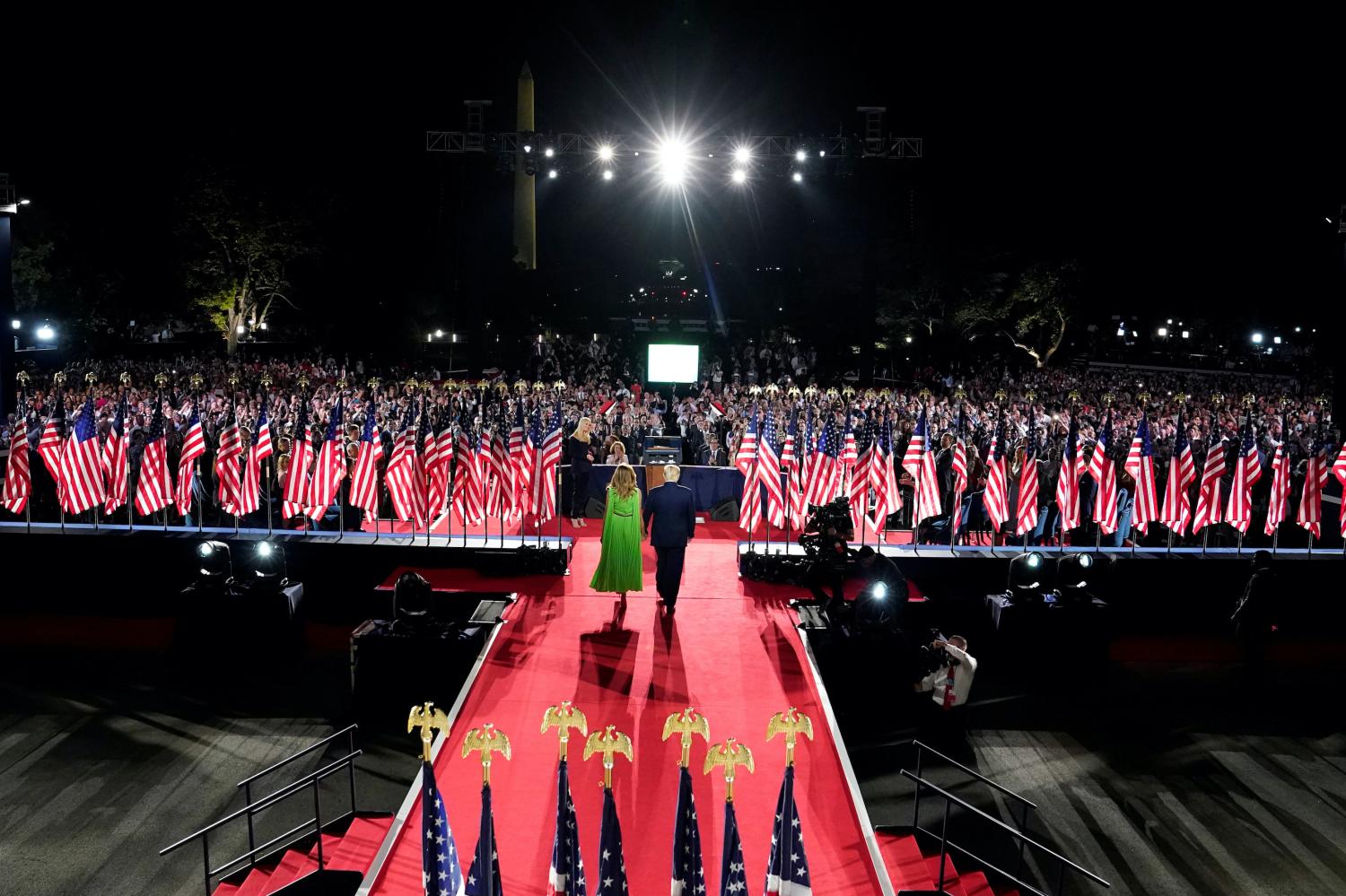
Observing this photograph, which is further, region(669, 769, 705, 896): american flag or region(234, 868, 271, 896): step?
region(234, 868, 271, 896): step

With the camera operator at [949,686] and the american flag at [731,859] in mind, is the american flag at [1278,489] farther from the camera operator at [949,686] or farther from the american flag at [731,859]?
the american flag at [731,859]

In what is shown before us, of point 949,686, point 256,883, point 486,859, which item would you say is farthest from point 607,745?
point 949,686

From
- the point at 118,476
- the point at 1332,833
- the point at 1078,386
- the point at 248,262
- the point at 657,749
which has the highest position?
the point at 248,262

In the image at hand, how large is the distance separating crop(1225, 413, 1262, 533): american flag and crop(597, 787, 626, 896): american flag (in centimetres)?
1275

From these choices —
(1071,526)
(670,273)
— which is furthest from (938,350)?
(1071,526)

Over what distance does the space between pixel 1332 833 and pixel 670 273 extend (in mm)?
52248

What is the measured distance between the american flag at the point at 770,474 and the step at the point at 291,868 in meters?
8.63

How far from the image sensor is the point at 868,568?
38.5 ft

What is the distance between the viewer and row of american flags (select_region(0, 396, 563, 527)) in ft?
50.0

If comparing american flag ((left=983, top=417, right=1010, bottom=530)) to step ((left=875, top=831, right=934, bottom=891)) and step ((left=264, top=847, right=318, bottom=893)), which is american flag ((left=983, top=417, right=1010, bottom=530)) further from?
step ((left=264, top=847, right=318, bottom=893))

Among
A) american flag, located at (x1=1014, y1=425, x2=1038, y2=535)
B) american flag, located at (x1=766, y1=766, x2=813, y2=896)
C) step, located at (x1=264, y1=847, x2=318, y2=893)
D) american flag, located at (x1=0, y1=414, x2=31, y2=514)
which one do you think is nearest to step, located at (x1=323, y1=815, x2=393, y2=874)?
step, located at (x1=264, y1=847, x2=318, y2=893)

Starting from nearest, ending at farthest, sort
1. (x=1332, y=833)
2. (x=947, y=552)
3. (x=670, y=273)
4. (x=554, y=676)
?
(x=1332, y=833)
(x=554, y=676)
(x=947, y=552)
(x=670, y=273)

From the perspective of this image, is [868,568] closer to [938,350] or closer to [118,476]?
[118,476]

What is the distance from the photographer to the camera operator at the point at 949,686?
10.8m
